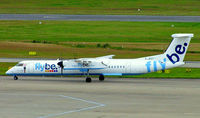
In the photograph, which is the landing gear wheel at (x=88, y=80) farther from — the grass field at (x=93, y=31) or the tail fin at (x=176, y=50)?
the grass field at (x=93, y=31)

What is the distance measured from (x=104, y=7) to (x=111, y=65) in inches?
3920

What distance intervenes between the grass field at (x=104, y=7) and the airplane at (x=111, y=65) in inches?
3201

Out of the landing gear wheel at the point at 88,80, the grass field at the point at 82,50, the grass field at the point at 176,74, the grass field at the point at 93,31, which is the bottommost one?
the landing gear wheel at the point at 88,80

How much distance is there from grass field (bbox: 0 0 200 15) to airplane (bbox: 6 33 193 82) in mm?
81313

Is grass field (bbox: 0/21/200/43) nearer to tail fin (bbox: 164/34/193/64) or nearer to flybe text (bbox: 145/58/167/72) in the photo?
tail fin (bbox: 164/34/193/64)

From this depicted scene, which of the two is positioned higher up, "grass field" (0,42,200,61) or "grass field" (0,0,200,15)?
"grass field" (0,0,200,15)

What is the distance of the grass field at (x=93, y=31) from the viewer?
84.8 metres

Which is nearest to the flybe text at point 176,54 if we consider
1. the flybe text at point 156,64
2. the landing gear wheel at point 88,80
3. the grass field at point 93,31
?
the flybe text at point 156,64

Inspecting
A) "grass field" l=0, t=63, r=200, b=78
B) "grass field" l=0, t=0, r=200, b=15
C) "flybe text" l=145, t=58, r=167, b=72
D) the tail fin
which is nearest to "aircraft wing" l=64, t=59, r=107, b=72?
"flybe text" l=145, t=58, r=167, b=72

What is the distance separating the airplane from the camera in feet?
146

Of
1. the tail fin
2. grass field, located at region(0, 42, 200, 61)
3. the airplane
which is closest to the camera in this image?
the tail fin

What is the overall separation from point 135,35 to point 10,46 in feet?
85.2


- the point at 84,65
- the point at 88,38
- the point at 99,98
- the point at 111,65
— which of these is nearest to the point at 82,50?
the point at 88,38

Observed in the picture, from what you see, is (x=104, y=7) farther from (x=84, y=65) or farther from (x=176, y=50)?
(x=176, y=50)
